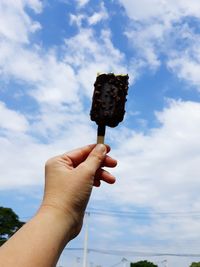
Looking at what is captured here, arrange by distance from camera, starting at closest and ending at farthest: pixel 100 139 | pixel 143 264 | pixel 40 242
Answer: pixel 40 242
pixel 100 139
pixel 143 264

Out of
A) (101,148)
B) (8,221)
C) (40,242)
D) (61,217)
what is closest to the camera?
(40,242)

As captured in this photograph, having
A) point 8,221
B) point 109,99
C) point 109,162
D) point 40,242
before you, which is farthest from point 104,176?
point 8,221

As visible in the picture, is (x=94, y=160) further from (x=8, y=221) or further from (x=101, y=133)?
(x=8, y=221)

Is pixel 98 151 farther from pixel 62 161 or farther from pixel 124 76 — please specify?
pixel 124 76

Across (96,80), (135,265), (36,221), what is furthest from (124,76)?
(135,265)

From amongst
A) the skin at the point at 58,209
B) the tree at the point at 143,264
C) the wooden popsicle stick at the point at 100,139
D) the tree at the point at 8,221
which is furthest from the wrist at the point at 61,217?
the tree at the point at 143,264

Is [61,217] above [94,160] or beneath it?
beneath

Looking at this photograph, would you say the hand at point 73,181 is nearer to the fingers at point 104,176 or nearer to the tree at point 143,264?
the fingers at point 104,176
